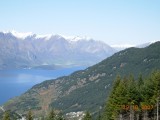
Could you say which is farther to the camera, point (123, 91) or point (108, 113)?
point (108, 113)

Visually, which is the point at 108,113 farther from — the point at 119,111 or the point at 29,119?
the point at 29,119

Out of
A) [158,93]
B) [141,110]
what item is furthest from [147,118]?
[158,93]

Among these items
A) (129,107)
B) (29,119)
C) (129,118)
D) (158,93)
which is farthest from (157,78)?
(29,119)

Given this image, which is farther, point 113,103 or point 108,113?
point 108,113

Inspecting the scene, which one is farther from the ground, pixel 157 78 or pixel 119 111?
pixel 157 78

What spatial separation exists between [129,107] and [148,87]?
5.36 metres

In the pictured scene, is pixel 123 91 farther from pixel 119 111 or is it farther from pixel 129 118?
pixel 129 118

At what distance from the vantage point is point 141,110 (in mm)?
64938

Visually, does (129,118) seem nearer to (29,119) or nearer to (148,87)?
(148,87)

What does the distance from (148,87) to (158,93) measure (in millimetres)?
3165
